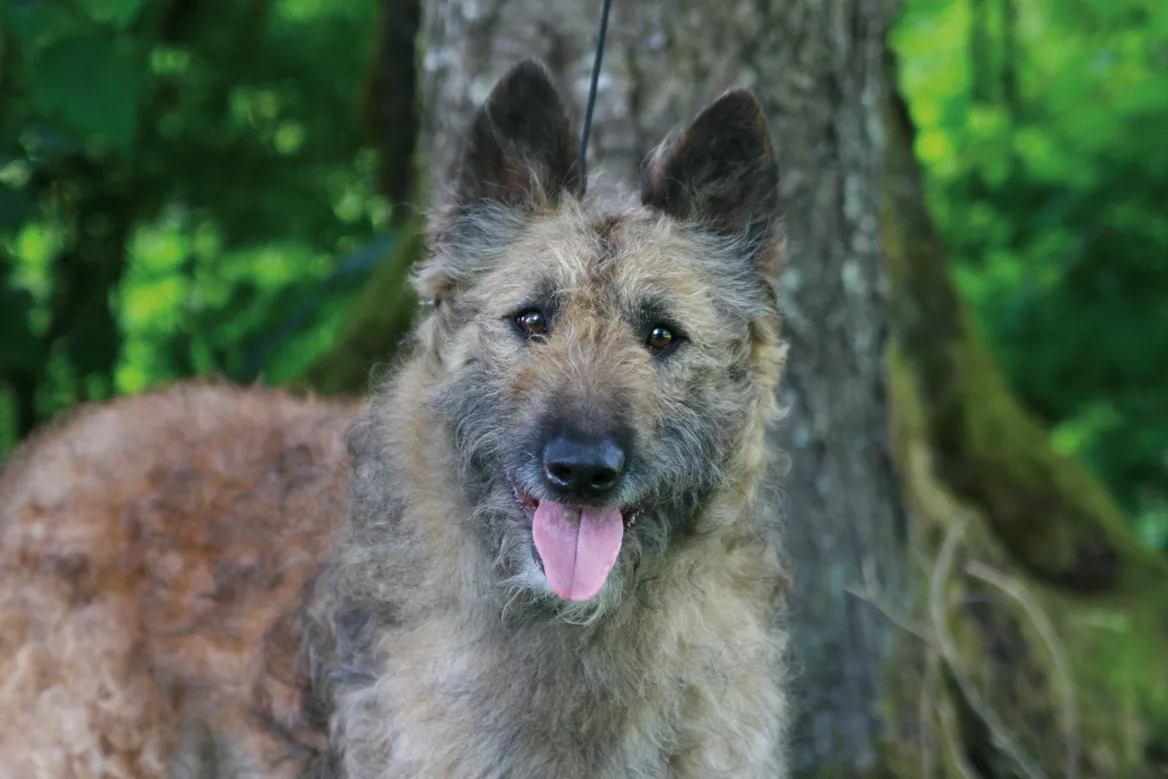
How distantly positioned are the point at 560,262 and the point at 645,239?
0.23 m

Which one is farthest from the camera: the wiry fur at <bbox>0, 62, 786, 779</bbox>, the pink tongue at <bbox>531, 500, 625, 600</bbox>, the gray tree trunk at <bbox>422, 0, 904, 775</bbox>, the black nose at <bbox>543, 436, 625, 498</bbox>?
the gray tree trunk at <bbox>422, 0, 904, 775</bbox>

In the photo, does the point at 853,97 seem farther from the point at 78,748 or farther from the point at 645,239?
the point at 78,748

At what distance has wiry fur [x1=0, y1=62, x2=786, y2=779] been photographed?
279cm

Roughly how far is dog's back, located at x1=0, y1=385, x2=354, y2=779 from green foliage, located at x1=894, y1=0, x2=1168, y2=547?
392 centimetres

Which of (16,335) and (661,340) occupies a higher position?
(661,340)

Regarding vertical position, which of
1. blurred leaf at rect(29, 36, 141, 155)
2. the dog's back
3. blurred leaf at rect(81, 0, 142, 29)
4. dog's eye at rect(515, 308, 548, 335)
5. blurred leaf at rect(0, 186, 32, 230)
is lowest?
the dog's back

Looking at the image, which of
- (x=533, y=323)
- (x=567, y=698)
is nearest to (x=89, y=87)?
(x=533, y=323)

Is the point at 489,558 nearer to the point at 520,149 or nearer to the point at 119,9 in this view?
the point at 520,149

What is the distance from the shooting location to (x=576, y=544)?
8.75 ft

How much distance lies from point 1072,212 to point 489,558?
4.07 metres

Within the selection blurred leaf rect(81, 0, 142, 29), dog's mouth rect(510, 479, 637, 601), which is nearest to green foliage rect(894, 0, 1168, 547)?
dog's mouth rect(510, 479, 637, 601)

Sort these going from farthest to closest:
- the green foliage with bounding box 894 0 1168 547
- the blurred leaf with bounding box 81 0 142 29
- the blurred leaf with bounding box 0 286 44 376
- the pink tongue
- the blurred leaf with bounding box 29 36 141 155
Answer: the green foliage with bounding box 894 0 1168 547, the blurred leaf with bounding box 0 286 44 376, the blurred leaf with bounding box 29 36 141 155, the blurred leaf with bounding box 81 0 142 29, the pink tongue

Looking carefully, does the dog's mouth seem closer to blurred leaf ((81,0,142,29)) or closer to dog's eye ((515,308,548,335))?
dog's eye ((515,308,548,335))

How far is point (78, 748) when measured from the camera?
10.7 feet
